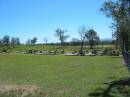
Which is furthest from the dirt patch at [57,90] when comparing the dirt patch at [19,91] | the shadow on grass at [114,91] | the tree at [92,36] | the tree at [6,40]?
the tree at [6,40]

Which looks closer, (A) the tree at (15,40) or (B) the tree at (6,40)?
(B) the tree at (6,40)

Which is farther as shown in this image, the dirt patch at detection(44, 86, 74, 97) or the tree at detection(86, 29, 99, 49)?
the tree at detection(86, 29, 99, 49)

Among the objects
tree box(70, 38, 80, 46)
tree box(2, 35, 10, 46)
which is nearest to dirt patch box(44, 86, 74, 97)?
tree box(2, 35, 10, 46)

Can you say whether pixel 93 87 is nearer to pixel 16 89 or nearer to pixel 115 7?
Answer: pixel 16 89

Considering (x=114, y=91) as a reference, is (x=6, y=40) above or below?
above

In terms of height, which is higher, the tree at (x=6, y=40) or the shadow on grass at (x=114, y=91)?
the tree at (x=6, y=40)

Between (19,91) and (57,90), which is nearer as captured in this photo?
(19,91)

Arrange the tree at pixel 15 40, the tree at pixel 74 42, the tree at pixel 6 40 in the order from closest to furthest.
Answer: the tree at pixel 6 40
the tree at pixel 74 42
the tree at pixel 15 40

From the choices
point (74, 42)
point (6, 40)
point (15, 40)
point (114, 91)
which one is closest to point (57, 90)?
point (114, 91)

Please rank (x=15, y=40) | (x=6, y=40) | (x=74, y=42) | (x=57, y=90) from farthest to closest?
(x=15, y=40)
(x=74, y=42)
(x=6, y=40)
(x=57, y=90)

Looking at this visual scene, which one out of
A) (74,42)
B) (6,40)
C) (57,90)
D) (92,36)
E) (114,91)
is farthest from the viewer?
(74,42)

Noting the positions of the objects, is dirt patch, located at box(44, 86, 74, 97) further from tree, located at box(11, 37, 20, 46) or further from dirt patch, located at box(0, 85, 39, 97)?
tree, located at box(11, 37, 20, 46)

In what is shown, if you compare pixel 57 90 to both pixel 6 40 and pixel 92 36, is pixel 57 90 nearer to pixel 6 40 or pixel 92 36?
pixel 92 36

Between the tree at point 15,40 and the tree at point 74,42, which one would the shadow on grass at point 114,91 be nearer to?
the tree at point 74,42
